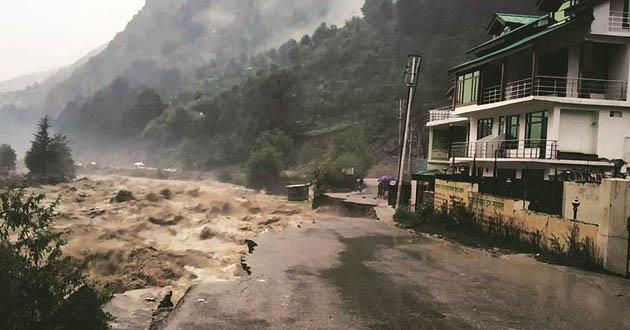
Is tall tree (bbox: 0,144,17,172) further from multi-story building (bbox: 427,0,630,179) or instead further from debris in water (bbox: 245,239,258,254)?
multi-story building (bbox: 427,0,630,179)

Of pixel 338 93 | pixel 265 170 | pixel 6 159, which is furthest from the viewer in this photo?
pixel 338 93

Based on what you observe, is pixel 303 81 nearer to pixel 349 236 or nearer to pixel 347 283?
pixel 349 236

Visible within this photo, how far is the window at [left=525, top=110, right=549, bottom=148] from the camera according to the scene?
26.8 meters

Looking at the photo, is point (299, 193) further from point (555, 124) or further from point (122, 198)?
point (555, 124)

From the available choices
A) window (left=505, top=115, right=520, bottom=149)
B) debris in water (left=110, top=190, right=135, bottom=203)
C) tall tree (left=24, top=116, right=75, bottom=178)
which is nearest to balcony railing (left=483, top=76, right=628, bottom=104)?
window (left=505, top=115, right=520, bottom=149)

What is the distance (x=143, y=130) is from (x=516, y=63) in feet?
560

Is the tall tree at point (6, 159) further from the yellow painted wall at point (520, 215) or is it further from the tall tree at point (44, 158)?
the yellow painted wall at point (520, 215)

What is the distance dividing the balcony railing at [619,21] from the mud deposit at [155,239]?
21253 millimetres

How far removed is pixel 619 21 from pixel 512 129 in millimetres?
7878

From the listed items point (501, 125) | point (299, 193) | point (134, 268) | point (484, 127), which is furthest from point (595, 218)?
point (299, 193)

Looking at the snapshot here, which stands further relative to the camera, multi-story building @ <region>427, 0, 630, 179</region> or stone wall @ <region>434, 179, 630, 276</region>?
multi-story building @ <region>427, 0, 630, 179</region>

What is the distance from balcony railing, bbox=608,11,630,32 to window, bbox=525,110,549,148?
5.11 m

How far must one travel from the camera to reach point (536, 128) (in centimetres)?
2767

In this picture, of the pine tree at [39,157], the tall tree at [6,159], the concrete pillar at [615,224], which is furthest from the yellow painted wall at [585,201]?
the tall tree at [6,159]
